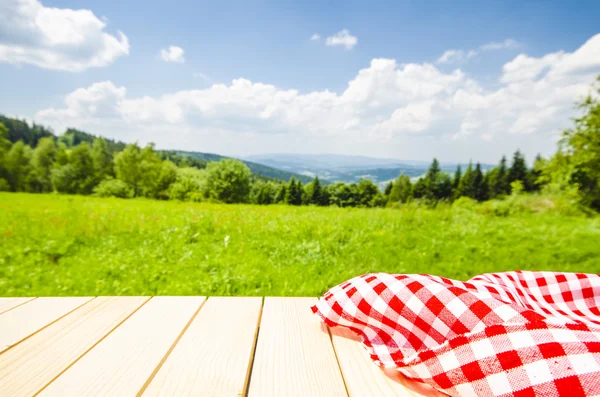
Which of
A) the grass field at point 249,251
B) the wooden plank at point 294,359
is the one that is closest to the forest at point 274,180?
the grass field at point 249,251

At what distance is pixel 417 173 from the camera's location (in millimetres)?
20141

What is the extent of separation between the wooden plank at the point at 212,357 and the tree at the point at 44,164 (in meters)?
37.8

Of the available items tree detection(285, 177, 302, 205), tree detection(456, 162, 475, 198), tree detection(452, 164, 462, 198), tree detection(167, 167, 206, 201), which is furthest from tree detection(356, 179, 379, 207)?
tree detection(456, 162, 475, 198)

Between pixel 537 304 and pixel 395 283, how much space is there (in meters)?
0.76

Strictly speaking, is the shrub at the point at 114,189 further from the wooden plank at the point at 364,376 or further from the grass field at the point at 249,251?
A: the wooden plank at the point at 364,376

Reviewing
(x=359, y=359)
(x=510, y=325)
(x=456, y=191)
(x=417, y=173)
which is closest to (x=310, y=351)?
(x=359, y=359)

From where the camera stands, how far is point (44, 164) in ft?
119

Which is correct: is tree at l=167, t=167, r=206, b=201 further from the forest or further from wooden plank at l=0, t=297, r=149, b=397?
wooden plank at l=0, t=297, r=149, b=397

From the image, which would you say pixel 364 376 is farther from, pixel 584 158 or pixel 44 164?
pixel 44 164

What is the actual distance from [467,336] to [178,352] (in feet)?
2.97

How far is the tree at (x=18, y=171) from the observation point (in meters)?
31.1

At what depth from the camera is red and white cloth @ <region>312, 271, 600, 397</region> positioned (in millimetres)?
782

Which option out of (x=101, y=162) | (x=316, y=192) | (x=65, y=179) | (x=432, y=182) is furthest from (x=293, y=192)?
(x=101, y=162)

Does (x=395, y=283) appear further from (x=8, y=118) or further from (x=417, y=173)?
(x=8, y=118)
